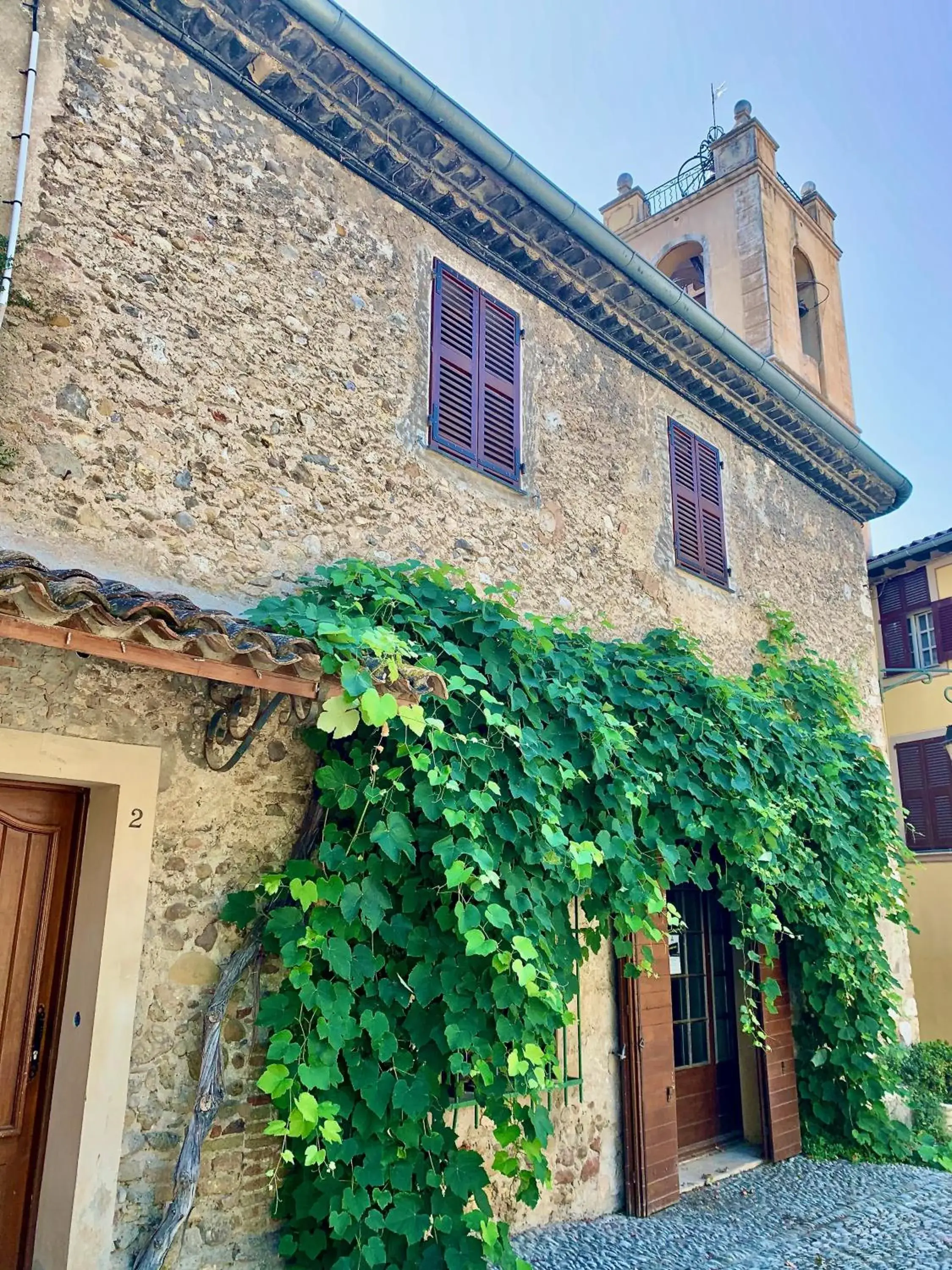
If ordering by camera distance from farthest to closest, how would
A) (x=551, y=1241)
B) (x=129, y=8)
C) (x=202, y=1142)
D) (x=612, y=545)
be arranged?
(x=612, y=545), (x=551, y=1241), (x=129, y=8), (x=202, y=1142)

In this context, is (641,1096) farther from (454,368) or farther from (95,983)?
(454,368)

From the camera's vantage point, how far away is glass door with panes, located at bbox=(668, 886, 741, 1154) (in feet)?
22.9

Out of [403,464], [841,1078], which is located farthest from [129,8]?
[841,1078]

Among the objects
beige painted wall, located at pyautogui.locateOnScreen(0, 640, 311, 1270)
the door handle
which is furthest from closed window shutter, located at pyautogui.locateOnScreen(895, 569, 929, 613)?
the door handle

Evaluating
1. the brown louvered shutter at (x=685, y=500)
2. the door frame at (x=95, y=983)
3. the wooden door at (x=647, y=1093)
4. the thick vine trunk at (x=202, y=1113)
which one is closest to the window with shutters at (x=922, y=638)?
the brown louvered shutter at (x=685, y=500)

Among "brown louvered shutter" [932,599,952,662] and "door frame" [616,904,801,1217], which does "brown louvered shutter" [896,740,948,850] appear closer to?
"brown louvered shutter" [932,599,952,662]

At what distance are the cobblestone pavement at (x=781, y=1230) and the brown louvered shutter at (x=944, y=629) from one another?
8.10m

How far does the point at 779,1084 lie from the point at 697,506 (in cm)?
465

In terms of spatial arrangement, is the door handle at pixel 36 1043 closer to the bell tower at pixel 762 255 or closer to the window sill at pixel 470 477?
the window sill at pixel 470 477

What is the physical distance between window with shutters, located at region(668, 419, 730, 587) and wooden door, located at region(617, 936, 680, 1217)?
315 cm

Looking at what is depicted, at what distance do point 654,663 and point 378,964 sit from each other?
2.89m

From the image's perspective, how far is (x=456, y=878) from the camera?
3871mm

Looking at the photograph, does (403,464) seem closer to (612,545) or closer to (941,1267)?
(612,545)

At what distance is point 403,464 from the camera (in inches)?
212
